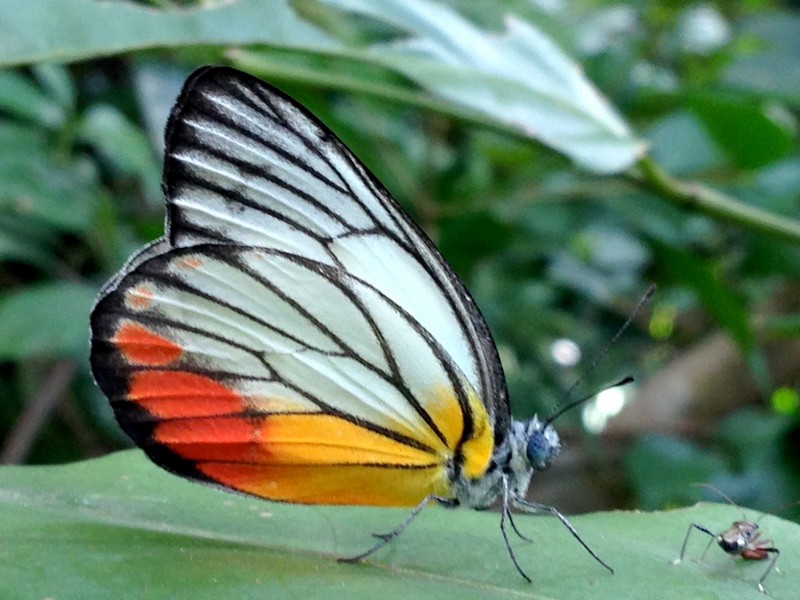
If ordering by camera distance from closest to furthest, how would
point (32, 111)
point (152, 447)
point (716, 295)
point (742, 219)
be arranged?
point (152, 447) → point (742, 219) → point (32, 111) → point (716, 295)

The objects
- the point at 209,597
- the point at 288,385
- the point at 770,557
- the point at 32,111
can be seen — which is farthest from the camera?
the point at 32,111

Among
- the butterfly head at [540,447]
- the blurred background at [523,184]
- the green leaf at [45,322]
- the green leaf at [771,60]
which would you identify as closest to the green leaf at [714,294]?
the blurred background at [523,184]

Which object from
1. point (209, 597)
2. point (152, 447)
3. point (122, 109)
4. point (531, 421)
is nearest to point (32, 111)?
point (122, 109)

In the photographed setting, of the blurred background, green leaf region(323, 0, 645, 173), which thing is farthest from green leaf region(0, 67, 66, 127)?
green leaf region(323, 0, 645, 173)

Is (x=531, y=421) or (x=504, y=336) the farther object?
(x=504, y=336)

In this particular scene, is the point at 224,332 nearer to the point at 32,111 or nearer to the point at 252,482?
the point at 252,482

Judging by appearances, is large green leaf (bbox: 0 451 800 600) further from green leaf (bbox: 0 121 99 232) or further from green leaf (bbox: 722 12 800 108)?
green leaf (bbox: 722 12 800 108)
